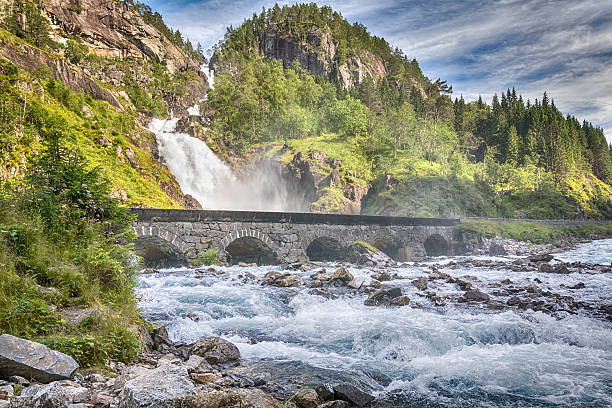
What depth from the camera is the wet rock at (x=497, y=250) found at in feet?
125

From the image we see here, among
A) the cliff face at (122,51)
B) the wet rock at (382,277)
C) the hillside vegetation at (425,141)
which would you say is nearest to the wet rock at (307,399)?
the wet rock at (382,277)

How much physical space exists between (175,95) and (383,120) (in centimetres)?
4677

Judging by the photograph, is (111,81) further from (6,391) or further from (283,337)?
(6,391)

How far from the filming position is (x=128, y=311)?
723cm

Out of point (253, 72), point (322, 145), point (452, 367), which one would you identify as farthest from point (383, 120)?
point (452, 367)

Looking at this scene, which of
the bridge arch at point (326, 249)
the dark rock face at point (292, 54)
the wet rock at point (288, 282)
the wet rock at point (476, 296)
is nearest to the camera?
the wet rock at point (476, 296)

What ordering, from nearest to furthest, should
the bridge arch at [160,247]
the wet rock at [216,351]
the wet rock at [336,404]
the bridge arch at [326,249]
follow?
the wet rock at [336,404], the wet rock at [216,351], the bridge arch at [160,247], the bridge arch at [326,249]

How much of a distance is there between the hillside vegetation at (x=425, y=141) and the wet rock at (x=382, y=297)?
36186mm

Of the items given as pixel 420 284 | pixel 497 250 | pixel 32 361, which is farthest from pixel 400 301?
pixel 497 250

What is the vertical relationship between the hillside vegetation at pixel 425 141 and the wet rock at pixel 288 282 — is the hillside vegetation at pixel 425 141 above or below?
above

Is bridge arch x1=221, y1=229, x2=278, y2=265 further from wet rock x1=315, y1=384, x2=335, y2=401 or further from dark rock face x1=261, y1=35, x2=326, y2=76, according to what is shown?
dark rock face x1=261, y1=35, x2=326, y2=76

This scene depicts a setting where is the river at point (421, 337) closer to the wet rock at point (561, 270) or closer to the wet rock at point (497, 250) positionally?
the wet rock at point (561, 270)

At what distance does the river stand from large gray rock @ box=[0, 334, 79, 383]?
3876mm

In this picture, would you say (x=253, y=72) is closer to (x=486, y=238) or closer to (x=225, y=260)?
(x=486, y=238)
